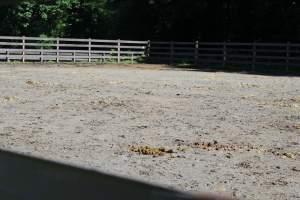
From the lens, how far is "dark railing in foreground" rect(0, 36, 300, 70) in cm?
3256

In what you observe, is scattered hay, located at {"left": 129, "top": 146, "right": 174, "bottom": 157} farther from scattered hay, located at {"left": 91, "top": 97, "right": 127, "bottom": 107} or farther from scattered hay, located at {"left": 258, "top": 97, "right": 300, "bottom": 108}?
scattered hay, located at {"left": 258, "top": 97, "right": 300, "bottom": 108}

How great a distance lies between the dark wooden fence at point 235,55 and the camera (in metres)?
32.0

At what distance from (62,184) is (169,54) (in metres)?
34.3

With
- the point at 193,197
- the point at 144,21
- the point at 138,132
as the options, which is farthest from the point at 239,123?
the point at 144,21

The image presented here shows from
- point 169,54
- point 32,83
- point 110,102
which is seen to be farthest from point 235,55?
point 110,102

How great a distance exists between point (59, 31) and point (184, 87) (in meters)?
32.4

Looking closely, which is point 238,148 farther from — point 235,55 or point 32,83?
point 235,55

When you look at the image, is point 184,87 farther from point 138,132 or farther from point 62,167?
point 62,167

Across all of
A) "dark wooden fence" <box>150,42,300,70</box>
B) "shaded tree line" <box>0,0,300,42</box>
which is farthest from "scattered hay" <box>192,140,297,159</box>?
"shaded tree line" <box>0,0,300,42</box>

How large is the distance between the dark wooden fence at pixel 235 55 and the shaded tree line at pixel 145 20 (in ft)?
21.5

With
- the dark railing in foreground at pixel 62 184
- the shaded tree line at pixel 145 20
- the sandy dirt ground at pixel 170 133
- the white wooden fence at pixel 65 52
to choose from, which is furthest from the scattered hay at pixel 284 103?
the shaded tree line at pixel 145 20

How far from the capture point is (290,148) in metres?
8.66

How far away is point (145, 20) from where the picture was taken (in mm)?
47719

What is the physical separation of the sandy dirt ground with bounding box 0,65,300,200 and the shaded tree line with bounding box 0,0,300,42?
27148 millimetres
